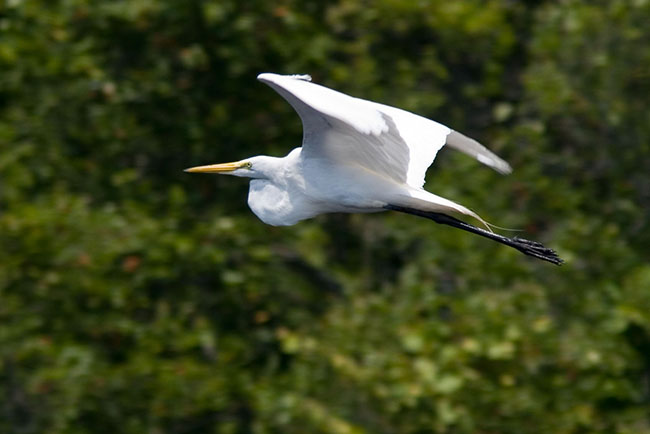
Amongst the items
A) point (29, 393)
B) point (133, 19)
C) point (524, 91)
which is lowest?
point (29, 393)

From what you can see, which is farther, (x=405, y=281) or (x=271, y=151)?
(x=271, y=151)

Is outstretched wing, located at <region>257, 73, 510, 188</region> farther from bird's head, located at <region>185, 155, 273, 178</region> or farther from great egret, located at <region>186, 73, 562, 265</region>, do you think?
bird's head, located at <region>185, 155, 273, 178</region>

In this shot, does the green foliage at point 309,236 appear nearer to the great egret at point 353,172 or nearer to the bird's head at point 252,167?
the great egret at point 353,172

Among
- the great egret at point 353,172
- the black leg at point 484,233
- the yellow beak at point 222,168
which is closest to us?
the great egret at point 353,172

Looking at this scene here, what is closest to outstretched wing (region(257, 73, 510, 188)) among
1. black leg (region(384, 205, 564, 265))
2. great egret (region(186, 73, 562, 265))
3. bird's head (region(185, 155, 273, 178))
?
great egret (region(186, 73, 562, 265))

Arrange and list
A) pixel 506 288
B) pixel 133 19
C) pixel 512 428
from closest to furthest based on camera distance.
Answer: pixel 512 428 < pixel 506 288 < pixel 133 19

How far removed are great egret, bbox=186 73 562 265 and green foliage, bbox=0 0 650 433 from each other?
0.99 metres

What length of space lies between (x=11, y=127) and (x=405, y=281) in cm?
209

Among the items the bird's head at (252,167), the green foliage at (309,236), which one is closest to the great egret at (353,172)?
the bird's head at (252,167)

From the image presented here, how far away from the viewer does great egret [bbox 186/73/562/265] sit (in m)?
4.63

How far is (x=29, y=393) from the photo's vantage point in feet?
21.7

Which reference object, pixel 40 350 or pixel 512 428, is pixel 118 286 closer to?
pixel 40 350

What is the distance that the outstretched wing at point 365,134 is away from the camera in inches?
158

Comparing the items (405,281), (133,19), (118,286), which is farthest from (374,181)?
(133,19)
